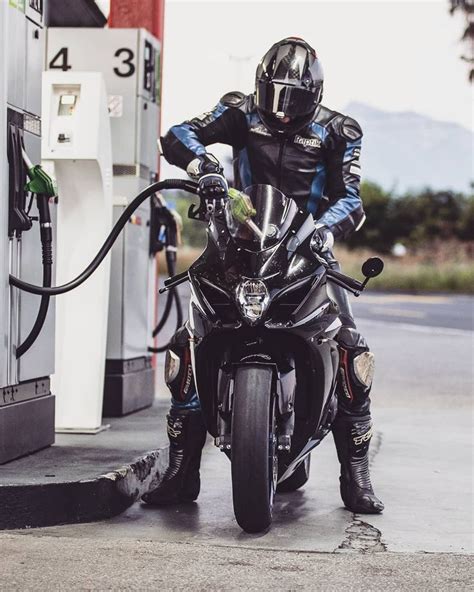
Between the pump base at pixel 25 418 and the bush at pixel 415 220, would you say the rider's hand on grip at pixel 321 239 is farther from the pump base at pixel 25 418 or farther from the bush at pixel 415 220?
the bush at pixel 415 220

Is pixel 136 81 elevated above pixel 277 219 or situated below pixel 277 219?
above

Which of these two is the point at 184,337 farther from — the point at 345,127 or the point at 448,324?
the point at 448,324

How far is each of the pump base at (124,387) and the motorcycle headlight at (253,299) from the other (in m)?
3.51

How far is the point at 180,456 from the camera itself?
6.15 meters

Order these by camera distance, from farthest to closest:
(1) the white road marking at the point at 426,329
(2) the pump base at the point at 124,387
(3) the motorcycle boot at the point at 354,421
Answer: (1) the white road marking at the point at 426,329, (2) the pump base at the point at 124,387, (3) the motorcycle boot at the point at 354,421

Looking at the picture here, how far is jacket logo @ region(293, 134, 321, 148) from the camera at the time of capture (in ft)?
20.4

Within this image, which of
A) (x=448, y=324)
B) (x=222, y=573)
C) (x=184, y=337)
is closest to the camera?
(x=222, y=573)

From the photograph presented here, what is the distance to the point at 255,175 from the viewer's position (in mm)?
6383

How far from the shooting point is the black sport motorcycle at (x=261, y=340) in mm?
5191

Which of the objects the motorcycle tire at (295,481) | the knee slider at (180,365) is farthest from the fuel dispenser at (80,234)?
the knee slider at (180,365)

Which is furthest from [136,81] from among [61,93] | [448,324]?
[448,324]

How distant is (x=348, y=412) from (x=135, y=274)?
3135 mm

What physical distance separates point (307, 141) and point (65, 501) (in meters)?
1.94

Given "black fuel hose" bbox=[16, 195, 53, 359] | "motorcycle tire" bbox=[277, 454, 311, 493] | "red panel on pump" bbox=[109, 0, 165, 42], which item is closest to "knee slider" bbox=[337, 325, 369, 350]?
"motorcycle tire" bbox=[277, 454, 311, 493]
